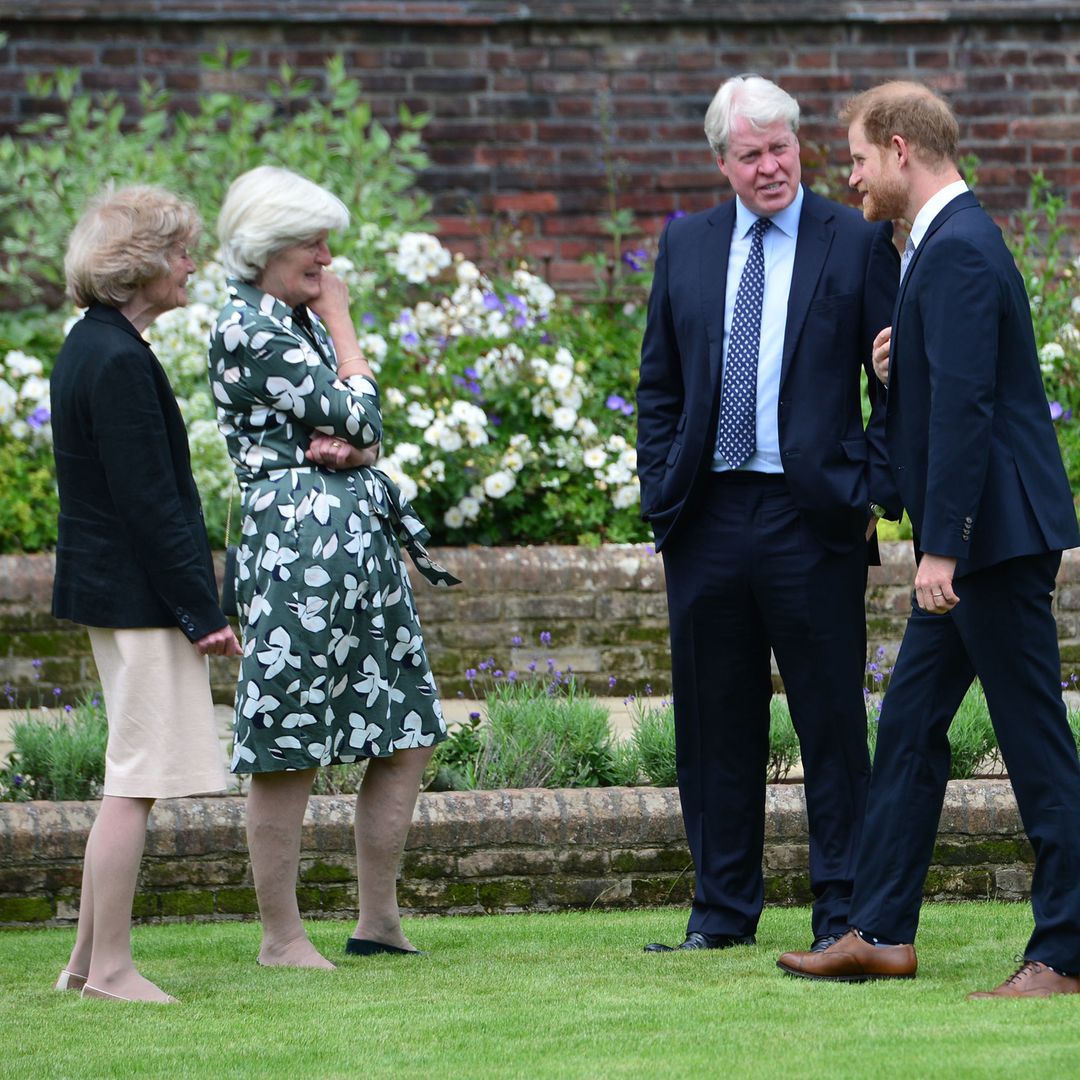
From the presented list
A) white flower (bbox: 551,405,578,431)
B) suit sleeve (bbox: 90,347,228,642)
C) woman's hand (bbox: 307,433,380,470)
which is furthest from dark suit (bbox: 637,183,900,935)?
white flower (bbox: 551,405,578,431)

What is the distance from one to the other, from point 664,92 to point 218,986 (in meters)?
6.77

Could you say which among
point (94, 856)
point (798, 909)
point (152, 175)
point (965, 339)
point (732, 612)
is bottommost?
point (798, 909)

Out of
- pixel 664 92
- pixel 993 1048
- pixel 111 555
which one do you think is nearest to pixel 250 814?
pixel 111 555

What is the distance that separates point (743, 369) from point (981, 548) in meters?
0.86

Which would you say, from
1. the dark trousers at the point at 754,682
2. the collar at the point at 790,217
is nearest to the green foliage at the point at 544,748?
the dark trousers at the point at 754,682

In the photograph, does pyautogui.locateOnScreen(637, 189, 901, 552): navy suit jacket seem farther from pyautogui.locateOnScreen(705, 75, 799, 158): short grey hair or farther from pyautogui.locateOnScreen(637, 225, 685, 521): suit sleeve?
pyautogui.locateOnScreen(705, 75, 799, 158): short grey hair

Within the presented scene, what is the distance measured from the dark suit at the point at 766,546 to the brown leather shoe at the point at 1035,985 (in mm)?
575

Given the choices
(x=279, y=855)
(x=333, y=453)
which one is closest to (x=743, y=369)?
(x=333, y=453)

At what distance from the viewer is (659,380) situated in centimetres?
447

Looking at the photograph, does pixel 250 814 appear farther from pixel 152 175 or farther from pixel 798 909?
pixel 152 175

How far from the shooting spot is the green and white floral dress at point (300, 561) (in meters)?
4.19

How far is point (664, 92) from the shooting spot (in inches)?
386

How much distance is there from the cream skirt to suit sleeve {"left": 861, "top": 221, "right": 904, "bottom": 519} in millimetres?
1608

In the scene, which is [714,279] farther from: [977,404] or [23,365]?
[23,365]
